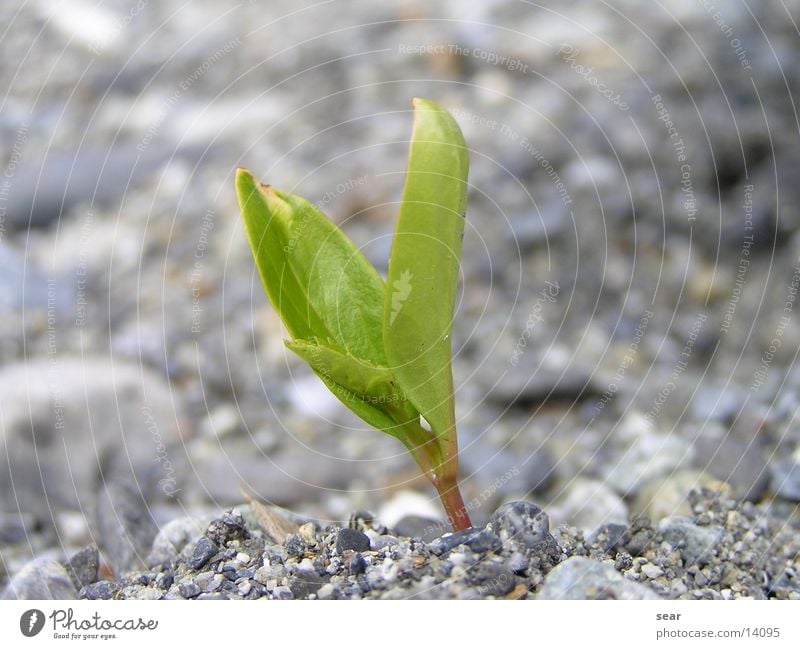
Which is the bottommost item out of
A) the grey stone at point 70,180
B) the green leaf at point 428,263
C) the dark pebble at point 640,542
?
the dark pebble at point 640,542

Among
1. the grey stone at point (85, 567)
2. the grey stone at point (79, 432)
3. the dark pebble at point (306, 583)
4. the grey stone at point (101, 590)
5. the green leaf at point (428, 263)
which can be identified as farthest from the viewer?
the grey stone at point (79, 432)

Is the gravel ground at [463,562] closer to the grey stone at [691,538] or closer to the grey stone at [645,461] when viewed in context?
the grey stone at [691,538]

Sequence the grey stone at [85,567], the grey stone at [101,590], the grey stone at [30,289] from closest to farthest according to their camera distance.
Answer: the grey stone at [101,590] → the grey stone at [85,567] → the grey stone at [30,289]

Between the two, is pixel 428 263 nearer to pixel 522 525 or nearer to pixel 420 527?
pixel 522 525

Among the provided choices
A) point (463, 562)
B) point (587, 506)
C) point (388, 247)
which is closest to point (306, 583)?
point (463, 562)

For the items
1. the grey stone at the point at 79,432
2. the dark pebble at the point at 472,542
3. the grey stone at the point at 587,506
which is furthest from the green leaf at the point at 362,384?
the grey stone at the point at 79,432

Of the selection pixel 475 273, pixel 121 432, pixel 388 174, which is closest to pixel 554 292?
pixel 475 273

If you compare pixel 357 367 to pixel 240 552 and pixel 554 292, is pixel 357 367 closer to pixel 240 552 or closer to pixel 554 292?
pixel 240 552

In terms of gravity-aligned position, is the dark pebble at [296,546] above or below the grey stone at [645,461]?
above
